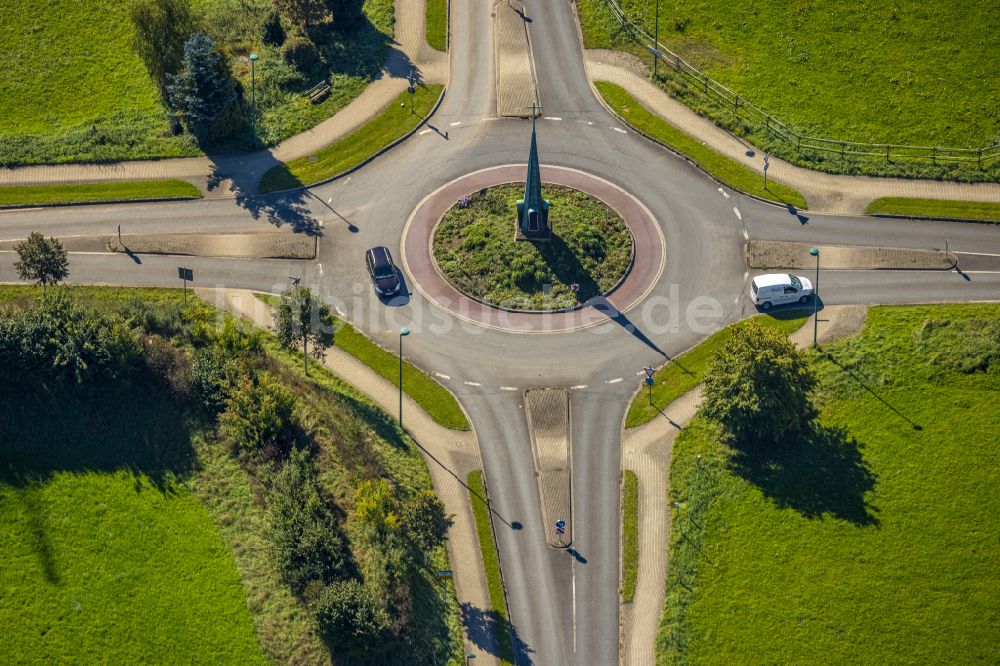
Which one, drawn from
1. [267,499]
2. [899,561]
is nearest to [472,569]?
[267,499]

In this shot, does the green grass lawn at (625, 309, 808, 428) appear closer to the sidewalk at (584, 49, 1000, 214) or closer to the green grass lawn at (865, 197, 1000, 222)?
the sidewalk at (584, 49, 1000, 214)

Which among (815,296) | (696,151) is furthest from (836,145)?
(815,296)

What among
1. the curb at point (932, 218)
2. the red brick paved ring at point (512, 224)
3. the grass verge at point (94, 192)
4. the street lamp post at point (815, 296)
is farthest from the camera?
the grass verge at point (94, 192)

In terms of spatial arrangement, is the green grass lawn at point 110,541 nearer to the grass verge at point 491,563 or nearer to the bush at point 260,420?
the bush at point 260,420

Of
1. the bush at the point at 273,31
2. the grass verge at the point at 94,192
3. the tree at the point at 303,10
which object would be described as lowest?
the grass verge at the point at 94,192

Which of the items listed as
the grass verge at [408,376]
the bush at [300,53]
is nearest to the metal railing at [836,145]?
the bush at [300,53]
